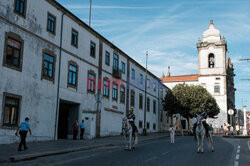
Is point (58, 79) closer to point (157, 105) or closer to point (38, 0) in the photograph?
point (38, 0)

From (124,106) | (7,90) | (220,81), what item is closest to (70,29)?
(7,90)

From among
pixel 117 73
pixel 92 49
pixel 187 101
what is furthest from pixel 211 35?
pixel 92 49

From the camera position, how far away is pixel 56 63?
79.8 ft

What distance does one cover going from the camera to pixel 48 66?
23422mm

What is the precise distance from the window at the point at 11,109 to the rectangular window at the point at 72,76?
22.8 feet

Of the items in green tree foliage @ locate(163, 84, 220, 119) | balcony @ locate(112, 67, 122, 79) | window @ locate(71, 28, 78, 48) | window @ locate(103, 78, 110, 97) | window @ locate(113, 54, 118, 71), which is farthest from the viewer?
green tree foliage @ locate(163, 84, 220, 119)

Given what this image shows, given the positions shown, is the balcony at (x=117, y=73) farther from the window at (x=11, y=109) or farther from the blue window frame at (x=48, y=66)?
the window at (x=11, y=109)

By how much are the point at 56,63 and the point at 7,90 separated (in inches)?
242

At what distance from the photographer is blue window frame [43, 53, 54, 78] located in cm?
2297

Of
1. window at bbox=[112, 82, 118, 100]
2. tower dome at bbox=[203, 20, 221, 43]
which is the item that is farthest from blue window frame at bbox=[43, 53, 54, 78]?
tower dome at bbox=[203, 20, 221, 43]

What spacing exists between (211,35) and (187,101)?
1136 inches

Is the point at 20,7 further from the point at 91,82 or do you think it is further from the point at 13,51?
the point at 91,82

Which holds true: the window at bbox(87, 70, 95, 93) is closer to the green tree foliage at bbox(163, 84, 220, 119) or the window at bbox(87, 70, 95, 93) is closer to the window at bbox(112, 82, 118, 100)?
the window at bbox(112, 82, 118, 100)

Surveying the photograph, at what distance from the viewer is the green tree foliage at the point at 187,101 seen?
55312 mm
